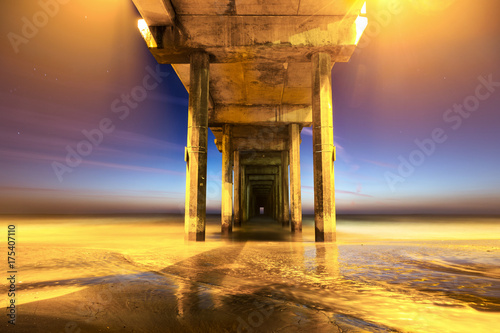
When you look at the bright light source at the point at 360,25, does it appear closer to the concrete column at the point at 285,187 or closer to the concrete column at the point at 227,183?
the concrete column at the point at 227,183

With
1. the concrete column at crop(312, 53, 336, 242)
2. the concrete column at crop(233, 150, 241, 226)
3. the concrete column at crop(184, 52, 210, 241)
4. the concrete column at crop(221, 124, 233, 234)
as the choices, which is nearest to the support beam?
the concrete column at crop(233, 150, 241, 226)

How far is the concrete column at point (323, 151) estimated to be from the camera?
8625 millimetres

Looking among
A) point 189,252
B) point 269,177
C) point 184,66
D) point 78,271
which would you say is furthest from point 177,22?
point 269,177

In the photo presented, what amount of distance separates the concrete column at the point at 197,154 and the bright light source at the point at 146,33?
4.61ft

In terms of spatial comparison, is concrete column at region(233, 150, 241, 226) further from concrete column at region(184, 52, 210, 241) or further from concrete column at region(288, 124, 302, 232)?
concrete column at region(184, 52, 210, 241)

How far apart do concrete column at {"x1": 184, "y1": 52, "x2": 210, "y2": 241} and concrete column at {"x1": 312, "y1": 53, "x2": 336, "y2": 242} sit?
3.76 meters

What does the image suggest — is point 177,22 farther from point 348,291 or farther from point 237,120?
point 348,291

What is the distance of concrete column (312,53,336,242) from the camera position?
8625 mm

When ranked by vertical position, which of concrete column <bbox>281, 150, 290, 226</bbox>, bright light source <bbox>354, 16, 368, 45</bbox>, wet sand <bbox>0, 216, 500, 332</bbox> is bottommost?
wet sand <bbox>0, 216, 500, 332</bbox>

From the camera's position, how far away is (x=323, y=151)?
8773 millimetres

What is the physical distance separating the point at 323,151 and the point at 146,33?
24.1 ft

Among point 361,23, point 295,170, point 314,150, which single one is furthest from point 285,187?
point 361,23

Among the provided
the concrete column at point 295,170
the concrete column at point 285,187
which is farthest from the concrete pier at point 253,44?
the concrete column at point 285,187

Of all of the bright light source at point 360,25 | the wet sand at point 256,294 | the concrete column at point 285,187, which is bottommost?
the wet sand at point 256,294
